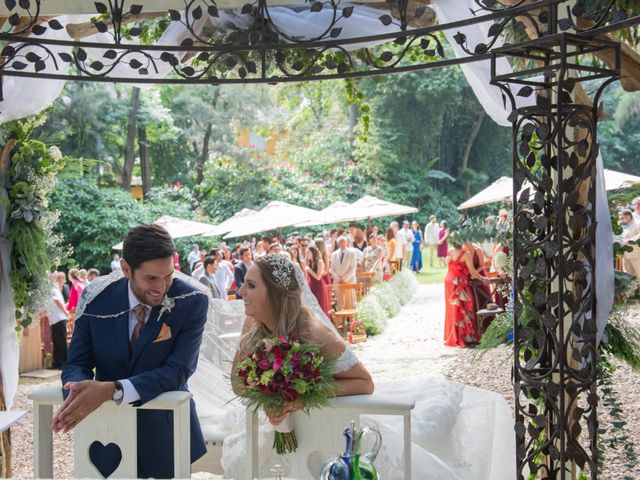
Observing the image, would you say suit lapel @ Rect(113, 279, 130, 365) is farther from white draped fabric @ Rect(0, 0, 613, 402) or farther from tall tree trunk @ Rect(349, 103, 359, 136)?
tall tree trunk @ Rect(349, 103, 359, 136)

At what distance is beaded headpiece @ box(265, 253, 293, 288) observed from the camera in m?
4.12

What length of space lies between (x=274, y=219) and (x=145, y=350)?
49.7 feet

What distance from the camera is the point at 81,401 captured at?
327 cm

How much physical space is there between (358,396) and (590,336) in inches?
39.8

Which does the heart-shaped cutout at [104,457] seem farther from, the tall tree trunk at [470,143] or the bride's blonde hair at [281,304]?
the tall tree trunk at [470,143]

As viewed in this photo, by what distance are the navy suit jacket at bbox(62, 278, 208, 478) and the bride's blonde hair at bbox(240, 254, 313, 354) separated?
47 cm

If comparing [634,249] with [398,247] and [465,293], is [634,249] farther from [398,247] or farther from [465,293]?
[398,247]

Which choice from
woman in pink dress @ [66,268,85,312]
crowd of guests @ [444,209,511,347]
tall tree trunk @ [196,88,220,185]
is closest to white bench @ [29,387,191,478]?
crowd of guests @ [444,209,511,347]

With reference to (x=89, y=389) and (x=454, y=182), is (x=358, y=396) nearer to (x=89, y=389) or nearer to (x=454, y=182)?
(x=89, y=389)

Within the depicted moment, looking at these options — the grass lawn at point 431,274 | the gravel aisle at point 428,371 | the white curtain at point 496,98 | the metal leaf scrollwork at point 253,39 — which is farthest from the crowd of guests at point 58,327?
the grass lawn at point 431,274

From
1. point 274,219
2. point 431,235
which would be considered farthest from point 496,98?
point 431,235

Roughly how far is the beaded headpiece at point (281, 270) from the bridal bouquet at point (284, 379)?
13.9 inches

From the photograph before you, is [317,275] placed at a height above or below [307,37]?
below

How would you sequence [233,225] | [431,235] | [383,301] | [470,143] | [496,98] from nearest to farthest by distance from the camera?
[496,98], [383,301], [233,225], [431,235], [470,143]
